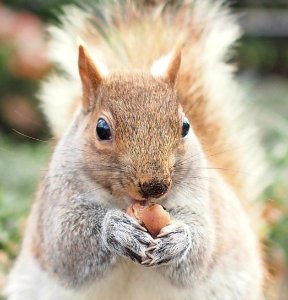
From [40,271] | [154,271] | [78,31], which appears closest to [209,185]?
[154,271]

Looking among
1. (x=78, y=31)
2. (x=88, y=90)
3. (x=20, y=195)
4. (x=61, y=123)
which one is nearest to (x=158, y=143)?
(x=88, y=90)

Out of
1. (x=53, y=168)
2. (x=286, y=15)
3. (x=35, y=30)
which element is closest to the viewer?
(x=53, y=168)

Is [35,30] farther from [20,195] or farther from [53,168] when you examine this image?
[53,168]

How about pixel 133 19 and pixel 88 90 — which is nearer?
pixel 88 90

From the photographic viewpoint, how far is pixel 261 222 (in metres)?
3.27

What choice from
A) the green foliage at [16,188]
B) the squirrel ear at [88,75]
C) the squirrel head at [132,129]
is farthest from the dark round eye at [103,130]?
the green foliage at [16,188]

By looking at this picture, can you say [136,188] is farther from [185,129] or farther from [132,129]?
[185,129]

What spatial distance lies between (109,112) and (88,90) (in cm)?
21

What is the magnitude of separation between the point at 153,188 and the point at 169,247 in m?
0.23

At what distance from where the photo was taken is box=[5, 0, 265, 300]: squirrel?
7.39ft

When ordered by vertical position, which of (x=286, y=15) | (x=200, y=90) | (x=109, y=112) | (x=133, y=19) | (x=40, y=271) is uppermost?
(x=286, y=15)

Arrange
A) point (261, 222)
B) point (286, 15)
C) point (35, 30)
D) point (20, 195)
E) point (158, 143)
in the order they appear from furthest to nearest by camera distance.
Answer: point (286, 15)
point (35, 30)
point (20, 195)
point (261, 222)
point (158, 143)

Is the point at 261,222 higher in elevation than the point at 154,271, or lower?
higher

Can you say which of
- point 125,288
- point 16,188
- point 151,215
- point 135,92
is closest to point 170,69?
point 135,92
